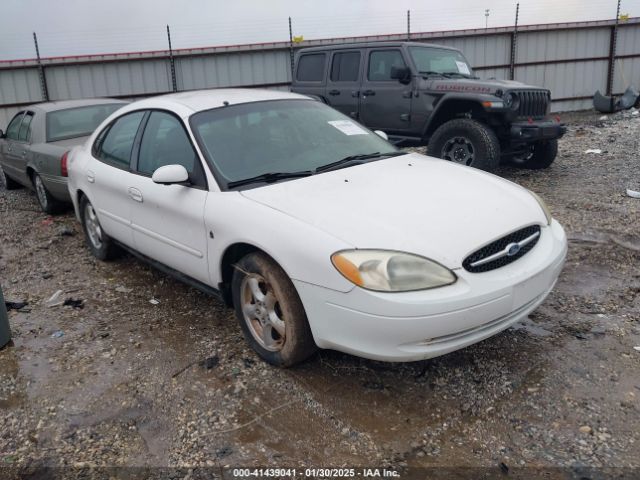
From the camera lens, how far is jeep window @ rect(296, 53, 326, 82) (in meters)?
9.02

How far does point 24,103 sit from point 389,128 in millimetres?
10160

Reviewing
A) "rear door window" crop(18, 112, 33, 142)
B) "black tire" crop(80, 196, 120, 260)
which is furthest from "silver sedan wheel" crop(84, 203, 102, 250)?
"rear door window" crop(18, 112, 33, 142)

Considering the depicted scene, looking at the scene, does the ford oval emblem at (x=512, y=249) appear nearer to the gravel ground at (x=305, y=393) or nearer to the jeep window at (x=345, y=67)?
the gravel ground at (x=305, y=393)

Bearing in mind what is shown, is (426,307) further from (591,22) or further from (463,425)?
(591,22)

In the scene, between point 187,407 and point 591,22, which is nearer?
point 187,407

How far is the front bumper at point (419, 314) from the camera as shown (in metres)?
2.52

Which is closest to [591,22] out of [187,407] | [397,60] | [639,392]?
[397,60]

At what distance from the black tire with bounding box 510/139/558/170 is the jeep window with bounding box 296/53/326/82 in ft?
11.1

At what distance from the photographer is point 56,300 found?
176 inches

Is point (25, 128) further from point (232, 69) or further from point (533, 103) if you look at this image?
point (232, 69)

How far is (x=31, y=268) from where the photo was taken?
17.4 feet

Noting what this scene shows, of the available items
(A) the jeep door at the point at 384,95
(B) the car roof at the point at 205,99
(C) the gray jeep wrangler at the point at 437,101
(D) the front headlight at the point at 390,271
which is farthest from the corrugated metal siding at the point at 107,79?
(D) the front headlight at the point at 390,271

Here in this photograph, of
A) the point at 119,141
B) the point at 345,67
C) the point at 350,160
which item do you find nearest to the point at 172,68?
the point at 345,67

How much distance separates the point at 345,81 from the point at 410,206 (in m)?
6.20
